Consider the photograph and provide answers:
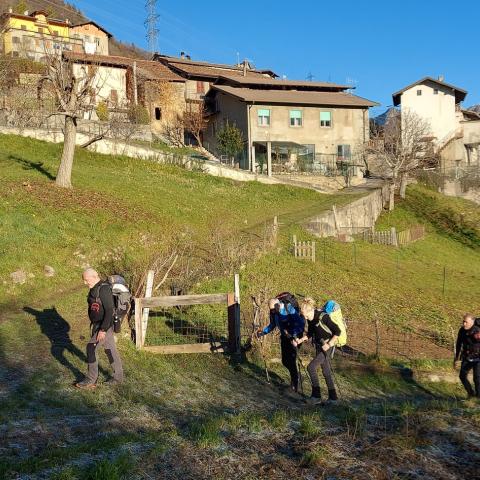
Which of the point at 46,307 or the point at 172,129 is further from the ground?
the point at 172,129

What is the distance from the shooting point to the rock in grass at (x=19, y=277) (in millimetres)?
13709

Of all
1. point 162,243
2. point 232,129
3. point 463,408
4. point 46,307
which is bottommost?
point 463,408

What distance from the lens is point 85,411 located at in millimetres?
6926

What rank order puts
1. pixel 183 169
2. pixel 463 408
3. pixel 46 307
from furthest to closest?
pixel 183 169 < pixel 46 307 < pixel 463 408

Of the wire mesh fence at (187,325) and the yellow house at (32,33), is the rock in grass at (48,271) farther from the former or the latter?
the yellow house at (32,33)

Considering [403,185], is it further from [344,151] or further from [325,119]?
[325,119]

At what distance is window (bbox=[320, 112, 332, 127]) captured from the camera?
151 ft

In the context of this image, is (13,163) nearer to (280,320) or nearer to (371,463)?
(280,320)

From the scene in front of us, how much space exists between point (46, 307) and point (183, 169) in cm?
2334

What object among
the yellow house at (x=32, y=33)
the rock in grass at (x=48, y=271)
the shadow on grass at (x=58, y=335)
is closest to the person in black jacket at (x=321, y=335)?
the shadow on grass at (x=58, y=335)

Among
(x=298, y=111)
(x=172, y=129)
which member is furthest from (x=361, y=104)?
(x=172, y=129)

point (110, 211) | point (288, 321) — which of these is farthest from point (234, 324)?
point (110, 211)

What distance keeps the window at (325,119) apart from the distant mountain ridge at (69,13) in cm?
5226

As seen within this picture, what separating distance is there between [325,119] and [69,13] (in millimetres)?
63093
